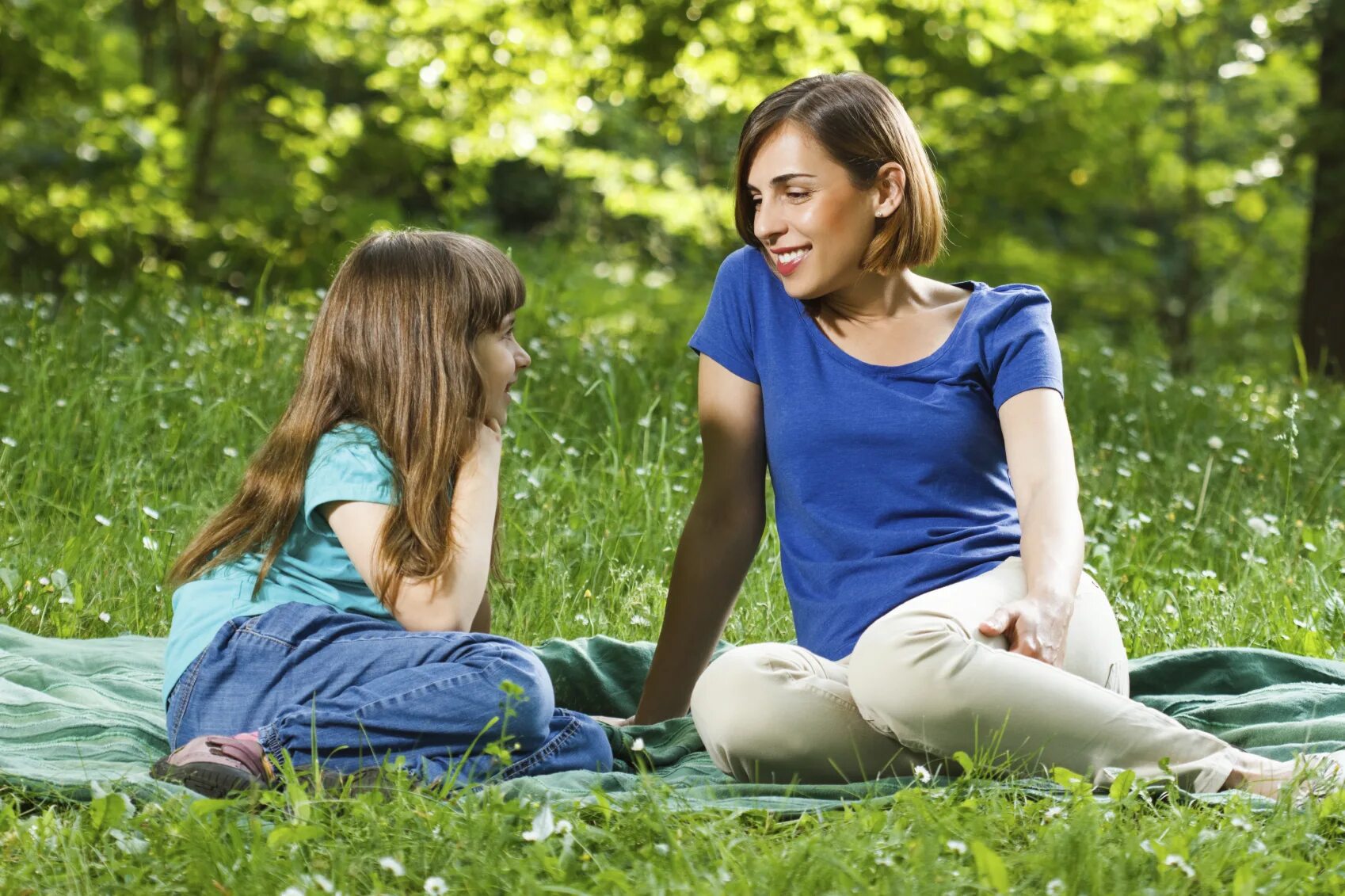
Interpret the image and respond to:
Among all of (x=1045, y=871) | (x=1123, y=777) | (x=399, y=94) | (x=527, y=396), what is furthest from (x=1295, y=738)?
(x=399, y=94)

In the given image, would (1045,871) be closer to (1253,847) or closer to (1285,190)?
(1253,847)

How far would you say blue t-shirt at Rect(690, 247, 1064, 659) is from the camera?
8.01ft

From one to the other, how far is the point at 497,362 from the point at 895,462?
76 centimetres

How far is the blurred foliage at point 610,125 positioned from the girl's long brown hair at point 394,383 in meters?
3.15

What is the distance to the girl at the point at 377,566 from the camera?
2.19m

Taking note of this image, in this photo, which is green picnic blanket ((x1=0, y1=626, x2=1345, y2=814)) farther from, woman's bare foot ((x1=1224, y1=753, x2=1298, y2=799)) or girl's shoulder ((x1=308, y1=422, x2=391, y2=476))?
girl's shoulder ((x1=308, y1=422, x2=391, y2=476))

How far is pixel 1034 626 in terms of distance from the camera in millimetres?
2186

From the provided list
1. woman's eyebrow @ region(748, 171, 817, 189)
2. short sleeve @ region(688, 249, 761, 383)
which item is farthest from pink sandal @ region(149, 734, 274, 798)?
woman's eyebrow @ region(748, 171, 817, 189)

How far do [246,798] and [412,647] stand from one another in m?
0.38

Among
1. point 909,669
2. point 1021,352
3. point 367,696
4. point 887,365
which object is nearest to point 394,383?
point 367,696

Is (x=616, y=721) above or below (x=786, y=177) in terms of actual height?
below

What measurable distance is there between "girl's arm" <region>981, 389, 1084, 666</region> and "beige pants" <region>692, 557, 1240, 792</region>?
0.06m

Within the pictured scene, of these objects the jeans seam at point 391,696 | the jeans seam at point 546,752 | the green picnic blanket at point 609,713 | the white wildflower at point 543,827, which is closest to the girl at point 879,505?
the green picnic blanket at point 609,713

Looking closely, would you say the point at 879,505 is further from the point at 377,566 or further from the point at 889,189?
the point at 377,566
